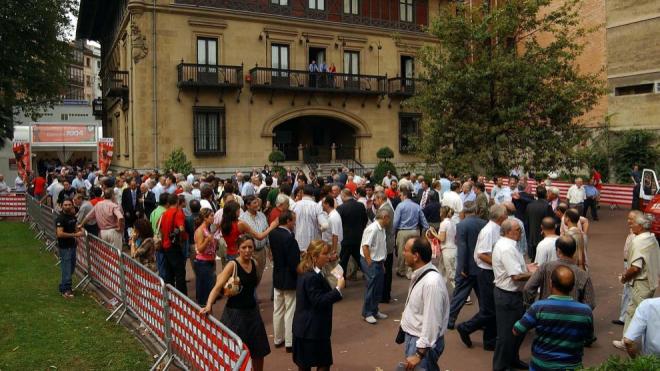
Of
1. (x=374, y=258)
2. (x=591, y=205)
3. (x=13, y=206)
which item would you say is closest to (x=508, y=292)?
(x=374, y=258)

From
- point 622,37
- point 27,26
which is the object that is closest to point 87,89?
point 27,26

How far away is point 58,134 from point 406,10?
24.6 m

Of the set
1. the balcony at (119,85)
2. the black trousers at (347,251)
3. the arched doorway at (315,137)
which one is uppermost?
the balcony at (119,85)

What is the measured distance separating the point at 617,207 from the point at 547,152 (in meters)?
9.49

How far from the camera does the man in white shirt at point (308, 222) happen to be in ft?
30.7

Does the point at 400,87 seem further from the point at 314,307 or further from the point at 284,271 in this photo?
the point at 314,307

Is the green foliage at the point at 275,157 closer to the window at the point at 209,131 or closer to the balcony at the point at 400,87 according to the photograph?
the window at the point at 209,131

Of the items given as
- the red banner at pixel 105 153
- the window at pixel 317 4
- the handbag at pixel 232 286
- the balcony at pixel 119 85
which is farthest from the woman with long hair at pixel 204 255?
the window at pixel 317 4

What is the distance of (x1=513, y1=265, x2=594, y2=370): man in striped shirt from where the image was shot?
14.7 ft

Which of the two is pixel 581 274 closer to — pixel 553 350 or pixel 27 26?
pixel 553 350

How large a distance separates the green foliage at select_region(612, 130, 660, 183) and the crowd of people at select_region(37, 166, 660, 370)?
17.4 m

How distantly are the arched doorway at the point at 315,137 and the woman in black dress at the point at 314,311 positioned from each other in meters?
27.8

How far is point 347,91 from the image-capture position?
107 feet

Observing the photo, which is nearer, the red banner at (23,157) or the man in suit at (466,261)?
the man in suit at (466,261)
